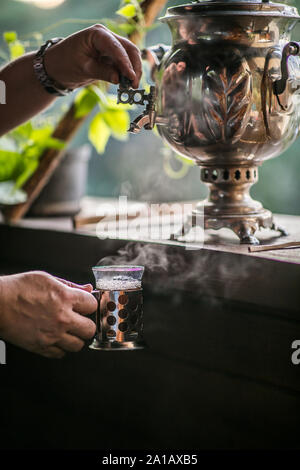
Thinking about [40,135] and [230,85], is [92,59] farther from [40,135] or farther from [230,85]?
[40,135]

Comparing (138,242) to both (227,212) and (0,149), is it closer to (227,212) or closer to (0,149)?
(227,212)

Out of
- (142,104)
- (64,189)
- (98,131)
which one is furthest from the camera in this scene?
(64,189)

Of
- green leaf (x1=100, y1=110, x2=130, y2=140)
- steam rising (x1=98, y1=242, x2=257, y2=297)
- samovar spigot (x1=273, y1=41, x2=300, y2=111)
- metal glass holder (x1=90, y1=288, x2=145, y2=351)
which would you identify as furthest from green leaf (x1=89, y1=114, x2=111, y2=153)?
metal glass holder (x1=90, y1=288, x2=145, y2=351)

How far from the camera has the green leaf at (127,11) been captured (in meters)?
1.76

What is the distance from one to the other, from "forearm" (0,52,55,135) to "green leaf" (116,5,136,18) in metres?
0.32

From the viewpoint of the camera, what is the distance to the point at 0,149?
198cm

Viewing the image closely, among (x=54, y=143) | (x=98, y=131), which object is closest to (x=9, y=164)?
(x=54, y=143)

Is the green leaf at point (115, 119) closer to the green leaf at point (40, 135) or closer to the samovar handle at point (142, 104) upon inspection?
the green leaf at point (40, 135)

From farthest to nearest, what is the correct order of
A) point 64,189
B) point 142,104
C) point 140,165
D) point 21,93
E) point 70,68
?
point 140,165 → point 64,189 → point 21,93 → point 70,68 → point 142,104

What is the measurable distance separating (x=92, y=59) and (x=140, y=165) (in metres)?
1.17

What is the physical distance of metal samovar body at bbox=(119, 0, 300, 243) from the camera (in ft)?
4.17

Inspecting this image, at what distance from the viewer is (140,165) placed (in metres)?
2.62

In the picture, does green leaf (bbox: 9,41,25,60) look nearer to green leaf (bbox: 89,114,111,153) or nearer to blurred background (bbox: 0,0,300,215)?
blurred background (bbox: 0,0,300,215)

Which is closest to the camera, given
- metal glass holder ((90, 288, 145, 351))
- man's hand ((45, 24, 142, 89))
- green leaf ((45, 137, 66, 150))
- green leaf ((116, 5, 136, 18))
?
metal glass holder ((90, 288, 145, 351))
